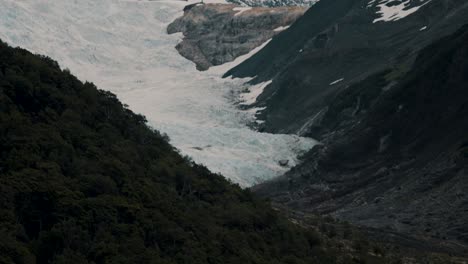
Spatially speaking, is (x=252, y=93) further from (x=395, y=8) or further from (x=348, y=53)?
(x=395, y=8)

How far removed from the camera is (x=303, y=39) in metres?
195

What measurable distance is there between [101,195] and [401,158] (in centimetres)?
5819

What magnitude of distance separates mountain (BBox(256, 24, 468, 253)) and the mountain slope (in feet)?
70.9

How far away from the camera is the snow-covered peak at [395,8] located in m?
161

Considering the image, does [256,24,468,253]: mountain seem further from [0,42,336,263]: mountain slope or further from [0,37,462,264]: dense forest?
[0,42,336,263]: mountain slope

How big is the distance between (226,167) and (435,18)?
47427 millimetres

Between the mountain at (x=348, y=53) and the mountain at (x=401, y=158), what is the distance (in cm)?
1207

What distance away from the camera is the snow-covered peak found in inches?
6329

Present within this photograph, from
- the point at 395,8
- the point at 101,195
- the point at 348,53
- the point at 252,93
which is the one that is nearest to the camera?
the point at 101,195

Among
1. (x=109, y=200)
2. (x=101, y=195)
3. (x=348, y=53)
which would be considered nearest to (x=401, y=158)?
(x=101, y=195)

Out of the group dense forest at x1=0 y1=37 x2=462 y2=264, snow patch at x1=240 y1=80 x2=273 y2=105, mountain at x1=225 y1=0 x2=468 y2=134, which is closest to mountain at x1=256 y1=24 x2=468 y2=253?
mountain at x1=225 y1=0 x2=468 y2=134

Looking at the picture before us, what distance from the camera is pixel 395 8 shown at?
6678 inches

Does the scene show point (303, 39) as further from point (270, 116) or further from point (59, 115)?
point (59, 115)

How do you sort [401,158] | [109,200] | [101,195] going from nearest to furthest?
1. [109,200]
2. [101,195]
3. [401,158]
